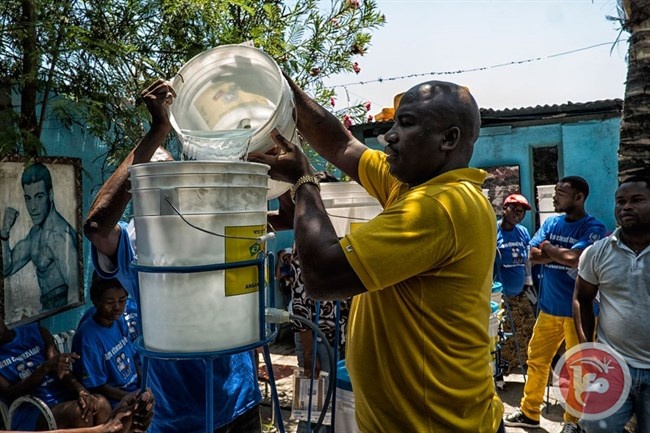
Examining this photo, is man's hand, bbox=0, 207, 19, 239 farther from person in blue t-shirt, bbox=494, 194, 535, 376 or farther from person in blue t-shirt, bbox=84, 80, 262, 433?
person in blue t-shirt, bbox=494, 194, 535, 376

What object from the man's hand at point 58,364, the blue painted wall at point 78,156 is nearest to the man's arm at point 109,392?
the man's hand at point 58,364

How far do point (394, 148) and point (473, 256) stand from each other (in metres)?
0.42

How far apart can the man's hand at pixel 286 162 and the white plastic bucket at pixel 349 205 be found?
5.31ft

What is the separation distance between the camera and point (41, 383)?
3461mm

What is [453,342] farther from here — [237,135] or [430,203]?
[237,135]

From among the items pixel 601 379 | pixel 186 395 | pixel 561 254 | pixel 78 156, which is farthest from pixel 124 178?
pixel 561 254

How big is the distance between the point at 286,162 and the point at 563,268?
4.07 metres

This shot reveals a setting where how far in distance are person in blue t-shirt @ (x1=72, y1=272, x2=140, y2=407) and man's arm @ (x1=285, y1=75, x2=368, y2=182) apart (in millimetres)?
2023

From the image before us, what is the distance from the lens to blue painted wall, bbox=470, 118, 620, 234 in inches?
345

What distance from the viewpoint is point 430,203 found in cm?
156

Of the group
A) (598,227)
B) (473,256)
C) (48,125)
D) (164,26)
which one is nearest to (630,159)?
(598,227)

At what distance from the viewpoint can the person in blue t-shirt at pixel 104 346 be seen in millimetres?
3689

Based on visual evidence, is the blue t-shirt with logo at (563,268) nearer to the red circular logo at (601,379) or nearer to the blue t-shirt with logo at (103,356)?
the red circular logo at (601,379)

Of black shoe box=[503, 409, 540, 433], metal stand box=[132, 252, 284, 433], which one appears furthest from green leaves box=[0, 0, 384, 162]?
black shoe box=[503, 409, 540, 433]
